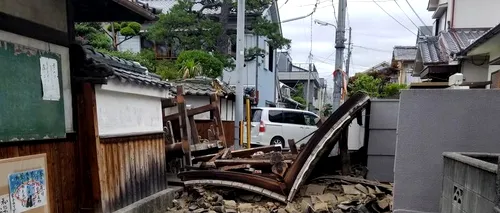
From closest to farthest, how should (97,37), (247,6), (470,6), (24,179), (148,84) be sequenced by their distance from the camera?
(24,179) → (148,84) → (470,6) → (97,37) → (247,6)

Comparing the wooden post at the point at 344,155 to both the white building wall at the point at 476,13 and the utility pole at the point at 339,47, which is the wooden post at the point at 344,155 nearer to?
the utility pole at the point at 339,47

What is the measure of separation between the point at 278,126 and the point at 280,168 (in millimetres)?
10347

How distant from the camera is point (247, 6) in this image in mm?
19297

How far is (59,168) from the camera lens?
4719mm

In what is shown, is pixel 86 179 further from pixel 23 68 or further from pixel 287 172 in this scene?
pixel 287 172

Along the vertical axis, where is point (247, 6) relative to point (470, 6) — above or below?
above

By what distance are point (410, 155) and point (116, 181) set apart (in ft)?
14.5

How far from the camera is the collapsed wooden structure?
659 cm

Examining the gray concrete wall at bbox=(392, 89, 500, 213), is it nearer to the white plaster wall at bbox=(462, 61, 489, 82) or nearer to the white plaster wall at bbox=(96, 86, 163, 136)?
the white plaster wall at bbox=(96, 86, 163, 136)

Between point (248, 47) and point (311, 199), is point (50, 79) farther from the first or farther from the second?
point (248, 47)

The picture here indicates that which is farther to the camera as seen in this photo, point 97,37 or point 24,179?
point 97,37

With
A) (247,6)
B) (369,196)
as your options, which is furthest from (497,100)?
(247,6)

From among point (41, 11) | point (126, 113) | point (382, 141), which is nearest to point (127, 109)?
point (126, 113)

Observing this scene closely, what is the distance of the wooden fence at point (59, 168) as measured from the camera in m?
4.26
